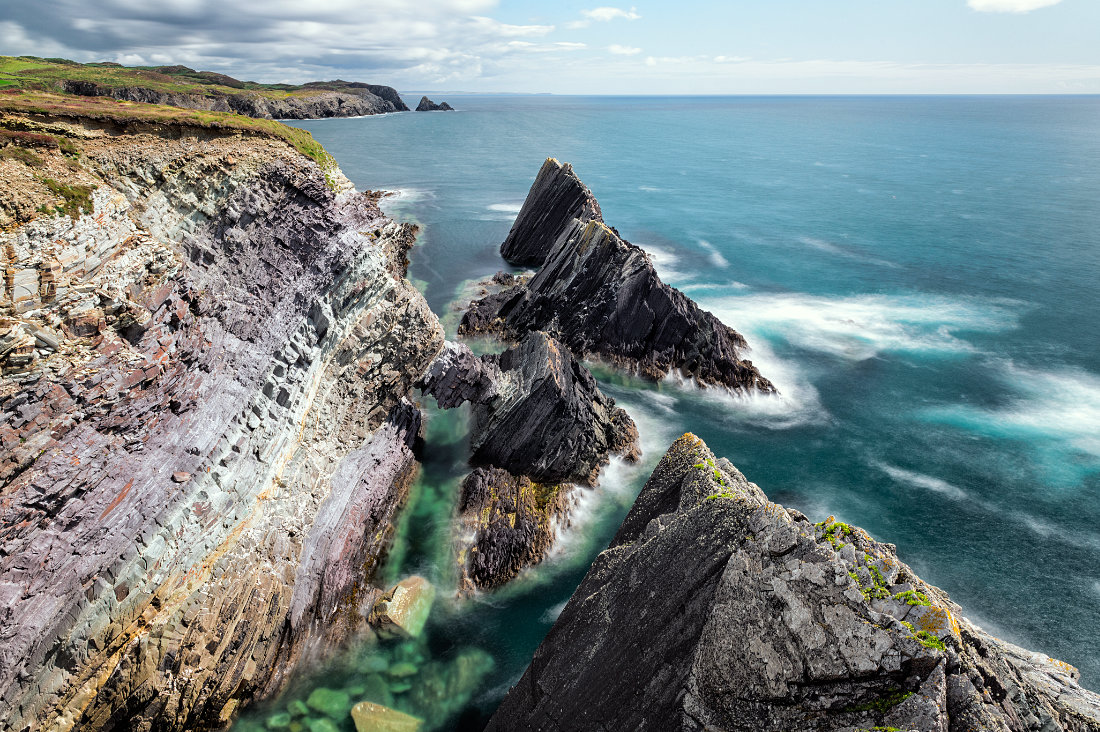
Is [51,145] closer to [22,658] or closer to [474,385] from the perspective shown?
[22,658]

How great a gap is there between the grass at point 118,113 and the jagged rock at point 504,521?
53.1 ft

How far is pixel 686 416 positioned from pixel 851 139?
6542 inches

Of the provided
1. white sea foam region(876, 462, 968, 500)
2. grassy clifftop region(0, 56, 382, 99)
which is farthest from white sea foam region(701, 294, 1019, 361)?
grassy clifftop region(0, 56, 382, 99)

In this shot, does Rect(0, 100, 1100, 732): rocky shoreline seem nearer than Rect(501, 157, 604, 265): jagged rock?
Yes

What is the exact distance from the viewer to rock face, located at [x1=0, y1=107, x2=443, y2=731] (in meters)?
12.6

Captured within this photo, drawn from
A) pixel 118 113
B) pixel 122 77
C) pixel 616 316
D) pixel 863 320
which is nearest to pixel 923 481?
pixel 616 316

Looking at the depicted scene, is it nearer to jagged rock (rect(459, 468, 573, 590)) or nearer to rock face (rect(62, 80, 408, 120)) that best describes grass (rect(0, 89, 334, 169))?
jagged rock (rect(459, 468, 573, 590))

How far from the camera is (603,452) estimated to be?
25.7m

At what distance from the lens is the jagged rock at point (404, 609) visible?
18000 mm

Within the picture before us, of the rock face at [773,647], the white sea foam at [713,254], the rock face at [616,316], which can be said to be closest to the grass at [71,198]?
the rock face at [773,647]

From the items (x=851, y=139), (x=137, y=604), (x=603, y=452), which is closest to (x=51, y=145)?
(x=137, y=604)

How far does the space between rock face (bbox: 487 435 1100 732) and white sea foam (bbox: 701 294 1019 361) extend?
105 feet

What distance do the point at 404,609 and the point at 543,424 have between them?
9.10m

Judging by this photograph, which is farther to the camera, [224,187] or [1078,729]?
[224,187]
